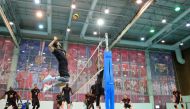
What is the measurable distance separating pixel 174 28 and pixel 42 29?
13.7m

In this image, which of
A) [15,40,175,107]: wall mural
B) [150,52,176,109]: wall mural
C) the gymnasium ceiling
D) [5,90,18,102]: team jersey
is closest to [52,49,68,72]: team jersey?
[5,90,18,102]: team jersey

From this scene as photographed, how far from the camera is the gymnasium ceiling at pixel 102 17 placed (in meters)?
16.2

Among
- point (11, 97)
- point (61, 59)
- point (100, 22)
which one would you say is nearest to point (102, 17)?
point (100, 22)

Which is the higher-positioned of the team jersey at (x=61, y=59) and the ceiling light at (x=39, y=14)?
the ceiling light at (x=39, y=14)

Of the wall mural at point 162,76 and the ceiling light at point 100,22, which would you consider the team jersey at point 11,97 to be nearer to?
the ceiling light at point 100,22

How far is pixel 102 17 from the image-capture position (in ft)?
59.5

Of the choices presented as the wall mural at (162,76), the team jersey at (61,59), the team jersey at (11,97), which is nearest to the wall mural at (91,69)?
the wall mural at (162,76)

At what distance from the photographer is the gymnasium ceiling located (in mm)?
16250

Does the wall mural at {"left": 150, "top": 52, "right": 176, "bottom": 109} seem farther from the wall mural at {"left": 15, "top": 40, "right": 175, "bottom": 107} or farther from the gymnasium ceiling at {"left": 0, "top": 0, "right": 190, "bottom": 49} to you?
the gymnasium ceiling at {"left": 0, "top": 0, "right": 190, "bottom": 49}

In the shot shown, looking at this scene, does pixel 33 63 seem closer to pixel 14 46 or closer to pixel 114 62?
pixel 14 46

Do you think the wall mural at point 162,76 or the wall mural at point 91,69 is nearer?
the wall mural at point 91,69

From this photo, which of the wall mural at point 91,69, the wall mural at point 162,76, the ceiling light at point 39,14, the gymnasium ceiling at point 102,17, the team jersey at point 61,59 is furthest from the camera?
the wall mural at point 162,76

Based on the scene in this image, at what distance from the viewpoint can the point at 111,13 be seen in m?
17.6

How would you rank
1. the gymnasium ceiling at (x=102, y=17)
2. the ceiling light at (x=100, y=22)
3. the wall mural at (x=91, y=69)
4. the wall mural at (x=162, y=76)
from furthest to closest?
1. the wall mural at (x=162, y=76)
2. the wall mural at (x=91, y=69)
3. the ceiling light at (x=100, y=22)
4. the gymnasium ceiling at (x=102, y=17)
